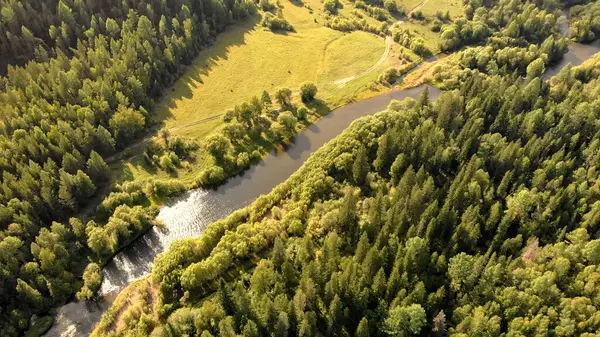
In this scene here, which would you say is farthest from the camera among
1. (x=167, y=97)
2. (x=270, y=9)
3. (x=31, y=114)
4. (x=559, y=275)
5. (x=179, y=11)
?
(x=270, y=9)

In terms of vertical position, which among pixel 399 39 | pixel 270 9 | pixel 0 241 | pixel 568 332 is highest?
pixel 270 9

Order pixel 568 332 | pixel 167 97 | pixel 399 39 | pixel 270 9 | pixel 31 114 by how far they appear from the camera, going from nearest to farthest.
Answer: pixel 568 332 < pixel 31 114 < pixel 167 97 < pixel 399 39 < pixel 270 9

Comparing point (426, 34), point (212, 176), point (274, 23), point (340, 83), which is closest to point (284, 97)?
point (340, 83)

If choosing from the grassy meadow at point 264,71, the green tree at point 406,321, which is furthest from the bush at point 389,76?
the green tree at point 406,321

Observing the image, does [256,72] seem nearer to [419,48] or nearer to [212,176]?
[212,176]

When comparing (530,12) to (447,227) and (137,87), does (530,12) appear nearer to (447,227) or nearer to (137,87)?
(447,227)

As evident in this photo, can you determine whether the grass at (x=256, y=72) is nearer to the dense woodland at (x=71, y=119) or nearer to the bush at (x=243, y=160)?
the dense woodland at (x=71, y=119)

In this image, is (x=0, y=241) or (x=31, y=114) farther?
(x=31, y=114)

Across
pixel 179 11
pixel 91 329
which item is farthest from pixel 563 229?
pixel 179 11
